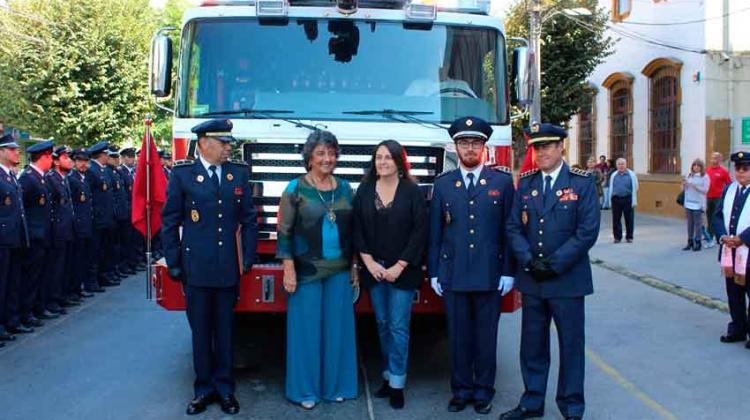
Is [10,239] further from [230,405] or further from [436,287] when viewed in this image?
[436,287]

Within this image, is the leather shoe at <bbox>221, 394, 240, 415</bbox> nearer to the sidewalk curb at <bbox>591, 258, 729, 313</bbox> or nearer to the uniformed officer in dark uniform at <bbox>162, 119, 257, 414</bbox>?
the uniformed officer in dark uniform at <bbox>162, 119, 257, 414</bbox>

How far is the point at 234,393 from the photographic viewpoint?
17.7 feet

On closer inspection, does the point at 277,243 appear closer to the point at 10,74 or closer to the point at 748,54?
the point at 748,54

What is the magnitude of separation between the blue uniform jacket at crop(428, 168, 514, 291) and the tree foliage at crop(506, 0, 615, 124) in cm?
1661

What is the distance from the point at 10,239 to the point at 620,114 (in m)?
19.9

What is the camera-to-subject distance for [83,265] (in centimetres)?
991

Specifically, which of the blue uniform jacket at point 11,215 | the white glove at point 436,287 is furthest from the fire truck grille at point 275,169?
the blue uniform jacket at point 11,215

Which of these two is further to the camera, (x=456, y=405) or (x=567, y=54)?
(x=567, y=54)

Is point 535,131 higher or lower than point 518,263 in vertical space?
higher

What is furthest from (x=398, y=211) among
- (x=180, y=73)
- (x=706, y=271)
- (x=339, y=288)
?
(x=706, y=271)

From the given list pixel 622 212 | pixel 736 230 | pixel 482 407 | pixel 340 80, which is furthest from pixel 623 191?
pixel 482 407

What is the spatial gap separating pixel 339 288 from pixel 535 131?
1652 mm

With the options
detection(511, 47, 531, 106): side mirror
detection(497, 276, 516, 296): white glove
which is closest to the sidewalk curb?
detection(511, 47, 531, 106): side mirror

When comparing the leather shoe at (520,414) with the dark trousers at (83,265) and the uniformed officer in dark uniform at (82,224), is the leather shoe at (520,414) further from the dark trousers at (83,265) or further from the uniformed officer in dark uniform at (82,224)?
the dark trousers at (83,265)
